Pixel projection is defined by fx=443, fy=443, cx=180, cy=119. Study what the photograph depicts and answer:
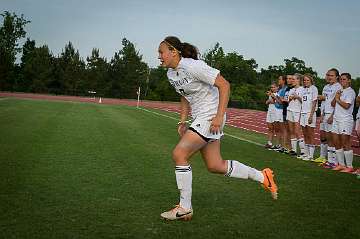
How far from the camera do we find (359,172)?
354 inches

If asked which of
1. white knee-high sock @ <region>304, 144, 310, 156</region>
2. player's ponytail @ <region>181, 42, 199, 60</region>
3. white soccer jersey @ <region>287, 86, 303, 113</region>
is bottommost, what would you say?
white knee-high sock @ <region>304, 144, 310, 156</region>

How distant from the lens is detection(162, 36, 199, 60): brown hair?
16.5 feet

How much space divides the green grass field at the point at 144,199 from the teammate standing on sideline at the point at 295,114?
229cm

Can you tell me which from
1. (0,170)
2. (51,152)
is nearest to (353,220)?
A: (0,170)

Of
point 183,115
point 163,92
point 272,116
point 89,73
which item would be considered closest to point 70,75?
point 89,73

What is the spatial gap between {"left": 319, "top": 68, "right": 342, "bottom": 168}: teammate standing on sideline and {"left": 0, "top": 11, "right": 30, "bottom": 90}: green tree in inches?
2205

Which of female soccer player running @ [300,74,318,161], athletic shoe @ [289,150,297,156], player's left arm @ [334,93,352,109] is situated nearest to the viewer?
player's left arm @ [334,93,352,109]

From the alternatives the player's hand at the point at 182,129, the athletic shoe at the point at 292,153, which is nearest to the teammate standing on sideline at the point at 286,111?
the athletic shoe at the point at 292,153

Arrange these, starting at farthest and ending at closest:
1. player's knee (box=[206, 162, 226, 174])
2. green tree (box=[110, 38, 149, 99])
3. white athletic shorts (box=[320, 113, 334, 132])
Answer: green tree (box=[110, 38, 149, 99]), white athletic shorts (box=[320, 113, 334, 132]), player's knee (box=[206, 162, 226, 174])

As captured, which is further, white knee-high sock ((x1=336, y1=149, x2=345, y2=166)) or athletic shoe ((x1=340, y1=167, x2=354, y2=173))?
white knee-high sock ((x1=336, y1=149, x2=345, y2=166))

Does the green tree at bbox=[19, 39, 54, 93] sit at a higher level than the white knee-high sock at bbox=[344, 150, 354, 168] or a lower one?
higher

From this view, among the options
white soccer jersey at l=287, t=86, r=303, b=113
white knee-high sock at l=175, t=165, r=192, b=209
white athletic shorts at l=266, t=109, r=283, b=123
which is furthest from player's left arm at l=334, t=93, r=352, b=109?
white knee-high sock at l=175, t=165, r=192, b=209

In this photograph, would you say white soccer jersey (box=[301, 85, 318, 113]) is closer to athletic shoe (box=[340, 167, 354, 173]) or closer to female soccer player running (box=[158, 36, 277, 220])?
athletic shoe (box=[340, 167, 354, 173])

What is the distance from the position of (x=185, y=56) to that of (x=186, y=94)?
46 cm
